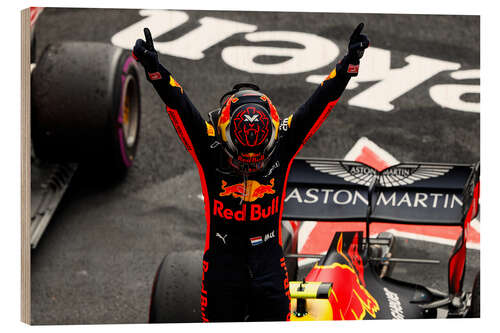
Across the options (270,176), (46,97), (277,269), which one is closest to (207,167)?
(270,176)

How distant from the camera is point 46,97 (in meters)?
6.09

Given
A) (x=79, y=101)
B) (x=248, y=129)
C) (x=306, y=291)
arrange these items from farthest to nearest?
(x=79, y=101)
(x=306, y=291)
(x=248, y=129)

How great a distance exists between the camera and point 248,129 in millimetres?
4340

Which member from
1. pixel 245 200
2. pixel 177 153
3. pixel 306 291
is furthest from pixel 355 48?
pixel 177 153

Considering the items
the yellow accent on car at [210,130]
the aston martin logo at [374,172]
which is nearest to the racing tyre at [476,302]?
the aston martin logo at [374,172]

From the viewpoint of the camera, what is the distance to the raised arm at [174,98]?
426 centimetres

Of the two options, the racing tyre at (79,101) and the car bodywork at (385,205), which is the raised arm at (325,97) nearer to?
the car bodywork at (385,205)

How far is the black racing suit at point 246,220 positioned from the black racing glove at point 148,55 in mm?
378

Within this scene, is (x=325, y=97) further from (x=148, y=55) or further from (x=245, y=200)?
(x=148, y=55)

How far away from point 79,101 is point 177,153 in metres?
1.46

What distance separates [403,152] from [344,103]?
0.71 metres

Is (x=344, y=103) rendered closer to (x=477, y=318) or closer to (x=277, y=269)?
(x=477, y=318)

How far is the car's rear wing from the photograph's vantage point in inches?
225

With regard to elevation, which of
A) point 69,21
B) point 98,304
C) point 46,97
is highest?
point 69,21
